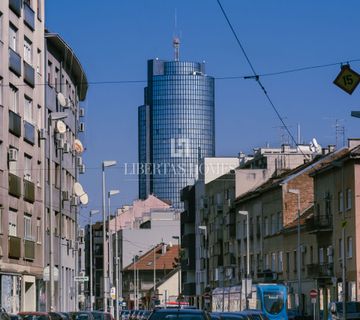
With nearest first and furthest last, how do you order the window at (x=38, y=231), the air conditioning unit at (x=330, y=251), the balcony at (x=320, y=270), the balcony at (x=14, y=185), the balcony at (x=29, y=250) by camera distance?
1. the balcony at (x=14, y=185)
2. the balcony at (x=29, y=250)
3. the window at (x=38, y=231)
4. the air conditioning unit at (x=330, y=251)
5. the balcony at (x=320, y=270)

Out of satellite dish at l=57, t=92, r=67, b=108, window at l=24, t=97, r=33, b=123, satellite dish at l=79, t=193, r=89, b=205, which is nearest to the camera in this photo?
window at l=24, t=97, r=33, b=123

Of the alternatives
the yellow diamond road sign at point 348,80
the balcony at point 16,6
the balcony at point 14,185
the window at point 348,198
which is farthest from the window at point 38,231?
the yellow diamond road sign at point 348,80

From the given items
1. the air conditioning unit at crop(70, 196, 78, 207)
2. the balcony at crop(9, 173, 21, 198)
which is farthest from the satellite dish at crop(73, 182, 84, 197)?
the balcony at crop(9, 173, 21, 198)

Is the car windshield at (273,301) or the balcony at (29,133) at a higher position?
the balcony at (29,133)

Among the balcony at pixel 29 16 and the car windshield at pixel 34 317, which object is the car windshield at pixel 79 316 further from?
the balcony at pixel 29 16

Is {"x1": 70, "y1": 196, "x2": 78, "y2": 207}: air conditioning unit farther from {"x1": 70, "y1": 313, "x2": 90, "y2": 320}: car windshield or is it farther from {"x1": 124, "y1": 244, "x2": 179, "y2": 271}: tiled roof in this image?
{"x1": 124, "y1": 244, "x2": 179, "y2": 271}: tiled roof

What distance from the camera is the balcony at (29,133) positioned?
5744 centimetres

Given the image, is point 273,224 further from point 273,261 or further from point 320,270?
point 320,270

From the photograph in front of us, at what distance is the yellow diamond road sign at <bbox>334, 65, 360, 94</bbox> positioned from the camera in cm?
2670

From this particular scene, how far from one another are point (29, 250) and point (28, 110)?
7730mm

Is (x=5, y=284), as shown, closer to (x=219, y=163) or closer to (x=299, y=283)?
(x=299, y=283)

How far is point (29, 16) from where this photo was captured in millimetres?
59125

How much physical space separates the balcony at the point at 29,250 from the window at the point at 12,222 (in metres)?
1.64

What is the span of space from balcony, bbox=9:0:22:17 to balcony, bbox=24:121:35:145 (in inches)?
229
